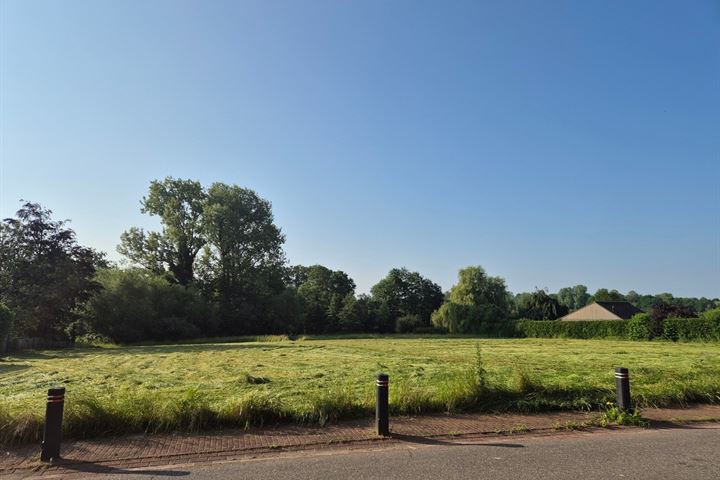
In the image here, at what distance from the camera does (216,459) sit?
6707 mm

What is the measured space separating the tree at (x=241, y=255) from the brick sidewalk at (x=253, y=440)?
58055 millimetres

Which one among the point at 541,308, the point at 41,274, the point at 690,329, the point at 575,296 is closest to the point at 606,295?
the point at 541,308

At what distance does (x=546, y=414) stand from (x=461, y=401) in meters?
1.64

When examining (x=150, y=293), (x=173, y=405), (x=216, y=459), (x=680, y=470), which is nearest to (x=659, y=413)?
(x=680, y=470)

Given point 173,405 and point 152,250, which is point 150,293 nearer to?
point 152,250

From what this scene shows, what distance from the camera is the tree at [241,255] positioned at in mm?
63969

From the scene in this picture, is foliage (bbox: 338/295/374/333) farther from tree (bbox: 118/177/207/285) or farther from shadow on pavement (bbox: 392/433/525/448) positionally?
shadow on pavement (bbox: 392/433/525/448)

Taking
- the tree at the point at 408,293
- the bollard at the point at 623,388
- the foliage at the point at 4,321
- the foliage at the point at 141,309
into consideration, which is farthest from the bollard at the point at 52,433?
the tree at the point at 408,293

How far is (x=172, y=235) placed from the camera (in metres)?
63.4

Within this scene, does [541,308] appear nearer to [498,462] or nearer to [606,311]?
[606,311]

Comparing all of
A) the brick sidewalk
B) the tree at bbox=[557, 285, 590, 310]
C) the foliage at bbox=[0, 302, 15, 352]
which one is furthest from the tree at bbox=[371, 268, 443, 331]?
the brick sidewalk

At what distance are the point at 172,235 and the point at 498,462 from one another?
207 ft

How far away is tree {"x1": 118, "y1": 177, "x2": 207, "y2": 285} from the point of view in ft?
208

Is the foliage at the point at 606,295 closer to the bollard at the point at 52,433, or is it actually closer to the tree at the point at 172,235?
the tree at the point at 172,235
